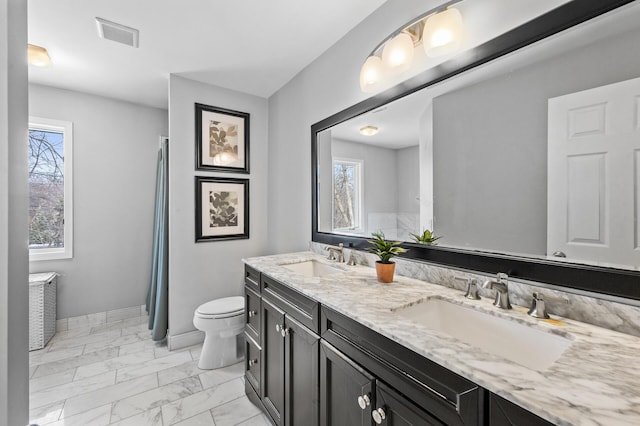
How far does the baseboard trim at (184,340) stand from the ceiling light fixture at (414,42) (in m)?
2.68

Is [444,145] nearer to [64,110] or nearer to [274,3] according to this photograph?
[274,3]

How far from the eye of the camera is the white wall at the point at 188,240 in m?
2.63

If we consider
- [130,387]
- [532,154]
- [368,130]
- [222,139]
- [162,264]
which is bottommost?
[130,387]

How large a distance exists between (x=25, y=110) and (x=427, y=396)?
1.06 m

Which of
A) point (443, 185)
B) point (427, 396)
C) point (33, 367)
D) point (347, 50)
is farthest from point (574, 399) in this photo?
point (33, 367)

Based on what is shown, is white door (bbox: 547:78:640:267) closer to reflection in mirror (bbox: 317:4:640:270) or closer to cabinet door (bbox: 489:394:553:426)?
reflection in mirror (bbox: 317:4:640:270)

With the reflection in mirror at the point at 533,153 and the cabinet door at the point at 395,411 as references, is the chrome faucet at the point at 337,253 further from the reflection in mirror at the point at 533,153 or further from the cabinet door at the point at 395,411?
the cabinet door at the point at 395,411

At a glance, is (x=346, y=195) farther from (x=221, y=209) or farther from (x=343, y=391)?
(x=221, y=209)

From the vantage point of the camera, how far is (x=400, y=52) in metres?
1.47

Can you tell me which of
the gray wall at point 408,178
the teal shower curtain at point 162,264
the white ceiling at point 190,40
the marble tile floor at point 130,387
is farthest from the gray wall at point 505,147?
the teal shower curtain at point 162,264

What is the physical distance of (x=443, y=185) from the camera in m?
1.41

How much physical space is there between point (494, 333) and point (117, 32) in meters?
2.88

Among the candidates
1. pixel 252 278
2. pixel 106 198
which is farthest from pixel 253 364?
pixel 106 198

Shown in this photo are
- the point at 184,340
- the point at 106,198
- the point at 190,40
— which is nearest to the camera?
the point at 190,40
